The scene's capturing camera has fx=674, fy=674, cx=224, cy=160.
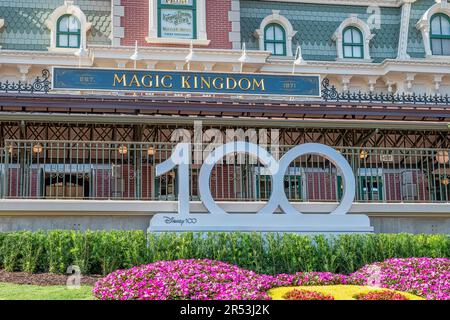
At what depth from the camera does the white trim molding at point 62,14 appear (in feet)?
78.8

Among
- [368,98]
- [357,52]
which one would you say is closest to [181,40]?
[357,52]

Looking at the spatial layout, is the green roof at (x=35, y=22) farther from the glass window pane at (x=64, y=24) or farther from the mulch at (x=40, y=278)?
the mulch at (x=40, y=278)

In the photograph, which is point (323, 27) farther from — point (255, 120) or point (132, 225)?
point (132, 225)

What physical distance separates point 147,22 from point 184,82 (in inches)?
223

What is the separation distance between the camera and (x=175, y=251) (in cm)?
1298

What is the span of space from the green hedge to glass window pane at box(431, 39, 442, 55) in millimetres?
15098

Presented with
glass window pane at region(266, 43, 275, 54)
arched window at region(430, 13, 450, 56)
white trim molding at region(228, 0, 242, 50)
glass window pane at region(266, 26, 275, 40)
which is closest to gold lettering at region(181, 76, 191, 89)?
white trim molding at region(228, 0, 242, 50)


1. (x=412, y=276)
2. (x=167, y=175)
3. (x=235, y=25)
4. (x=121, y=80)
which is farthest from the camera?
(x=235, y=25)

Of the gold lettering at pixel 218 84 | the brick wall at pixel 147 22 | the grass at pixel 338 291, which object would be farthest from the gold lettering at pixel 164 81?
the grass at pixel 338 291

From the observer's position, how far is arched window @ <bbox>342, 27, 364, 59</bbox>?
2630 centimetres

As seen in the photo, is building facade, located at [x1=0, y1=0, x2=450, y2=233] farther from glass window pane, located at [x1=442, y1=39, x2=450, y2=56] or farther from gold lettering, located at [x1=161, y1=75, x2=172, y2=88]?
gold lettering, located at [x1=161, y1=75, x2=172, y2=88]

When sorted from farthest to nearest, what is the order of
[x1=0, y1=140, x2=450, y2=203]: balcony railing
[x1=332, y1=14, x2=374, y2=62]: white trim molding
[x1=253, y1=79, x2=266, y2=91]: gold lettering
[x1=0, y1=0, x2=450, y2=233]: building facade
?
[x1=332, y1=14, x2=374, y2=62]: white trim molding, [x1=253, y1=79, x2=266, y2=91]: gold lettering, [x1=0, y1=0, x2=450, y2=233]: building facade, [x1=0, y1=140, x2=450, y2=203]: balcony railing

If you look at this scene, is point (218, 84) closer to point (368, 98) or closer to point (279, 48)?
point (368, 98)

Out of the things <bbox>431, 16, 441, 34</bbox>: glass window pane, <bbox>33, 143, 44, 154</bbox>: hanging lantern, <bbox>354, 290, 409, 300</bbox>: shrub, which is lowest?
<bbox>354, 290, 409, 300</bbox>: shrub
